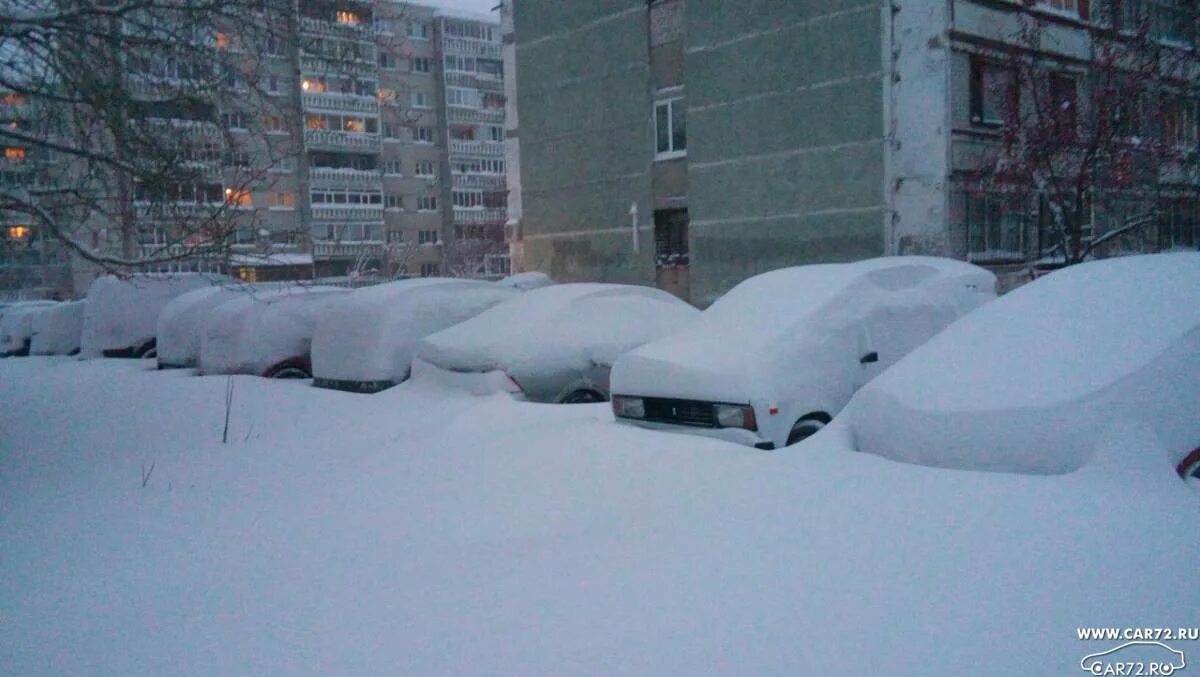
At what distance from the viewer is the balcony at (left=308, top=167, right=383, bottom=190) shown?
157 ft

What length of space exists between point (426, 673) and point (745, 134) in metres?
18.2

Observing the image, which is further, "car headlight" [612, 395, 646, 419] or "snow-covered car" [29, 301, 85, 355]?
"snow-covered car" [29, 301, 85, 355]

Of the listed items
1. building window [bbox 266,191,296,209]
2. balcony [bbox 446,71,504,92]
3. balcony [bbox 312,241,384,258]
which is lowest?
balcony [bbox 312,241,384,258]

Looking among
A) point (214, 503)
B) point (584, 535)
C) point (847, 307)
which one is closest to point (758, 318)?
point (847, 307)

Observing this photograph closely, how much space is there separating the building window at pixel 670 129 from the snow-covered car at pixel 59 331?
14.2 meters

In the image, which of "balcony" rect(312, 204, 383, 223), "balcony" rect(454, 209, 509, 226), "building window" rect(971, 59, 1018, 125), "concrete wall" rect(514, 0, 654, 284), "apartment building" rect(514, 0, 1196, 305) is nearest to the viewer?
"apartment building" rect(514, 0, 1196, 305)

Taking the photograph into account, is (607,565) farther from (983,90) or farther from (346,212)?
(346,212)

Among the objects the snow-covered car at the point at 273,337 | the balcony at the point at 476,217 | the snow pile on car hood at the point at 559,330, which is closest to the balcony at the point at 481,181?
the balcony at the point at 476,217

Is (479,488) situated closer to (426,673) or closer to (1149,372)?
(426,673)

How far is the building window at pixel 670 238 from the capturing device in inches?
879

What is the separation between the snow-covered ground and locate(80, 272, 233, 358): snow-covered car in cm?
1112

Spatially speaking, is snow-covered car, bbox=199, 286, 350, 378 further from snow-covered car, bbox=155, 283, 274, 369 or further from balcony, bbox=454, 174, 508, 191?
balcony, bbox=454, 174, 508, 191

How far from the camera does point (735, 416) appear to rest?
644cm

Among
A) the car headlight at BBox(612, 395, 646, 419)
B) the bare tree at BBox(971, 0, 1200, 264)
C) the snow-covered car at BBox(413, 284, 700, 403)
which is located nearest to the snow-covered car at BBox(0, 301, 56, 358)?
the snow-covered car at BBox(413, 284, 700, 403)
